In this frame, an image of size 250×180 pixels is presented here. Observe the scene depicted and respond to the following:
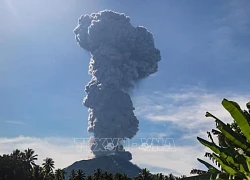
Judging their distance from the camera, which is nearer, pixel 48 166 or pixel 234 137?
A: pixel 234 137

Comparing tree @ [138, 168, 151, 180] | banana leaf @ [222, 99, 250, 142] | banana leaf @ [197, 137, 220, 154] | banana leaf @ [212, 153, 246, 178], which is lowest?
banana leaf @ [212, 153, 246, 178]

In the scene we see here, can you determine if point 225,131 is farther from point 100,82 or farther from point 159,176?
point 100,82

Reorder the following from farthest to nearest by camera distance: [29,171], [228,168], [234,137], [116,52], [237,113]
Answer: [116,52] → [29,171] → [234,137] → [228,168] → [237,113]

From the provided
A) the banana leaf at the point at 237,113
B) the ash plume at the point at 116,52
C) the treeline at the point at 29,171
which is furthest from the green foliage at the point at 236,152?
the ash plume at the point at 116,52

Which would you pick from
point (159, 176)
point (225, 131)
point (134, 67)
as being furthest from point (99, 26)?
point (225, 131)

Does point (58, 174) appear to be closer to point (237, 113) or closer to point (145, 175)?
point (145, 175)

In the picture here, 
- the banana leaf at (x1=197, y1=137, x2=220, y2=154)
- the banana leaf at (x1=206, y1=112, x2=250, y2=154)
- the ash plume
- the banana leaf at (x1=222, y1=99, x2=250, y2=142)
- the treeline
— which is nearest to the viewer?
the banana leaf at (x1=222, y1=99, x2=250, y2=142)

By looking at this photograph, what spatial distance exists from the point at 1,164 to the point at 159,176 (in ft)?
133

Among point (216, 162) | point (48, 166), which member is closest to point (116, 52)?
point (48, 166)

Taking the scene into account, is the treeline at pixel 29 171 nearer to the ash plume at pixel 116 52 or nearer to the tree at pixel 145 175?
the tree at pixel 145 175

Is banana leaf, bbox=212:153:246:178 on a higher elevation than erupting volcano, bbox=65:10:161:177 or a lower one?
lower

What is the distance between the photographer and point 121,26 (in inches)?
7490

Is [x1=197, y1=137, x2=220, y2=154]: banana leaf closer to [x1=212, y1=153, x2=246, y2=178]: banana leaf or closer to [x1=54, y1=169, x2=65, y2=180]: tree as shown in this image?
[x1=212, y1=153, x2=246, y2=178]: banana leaf

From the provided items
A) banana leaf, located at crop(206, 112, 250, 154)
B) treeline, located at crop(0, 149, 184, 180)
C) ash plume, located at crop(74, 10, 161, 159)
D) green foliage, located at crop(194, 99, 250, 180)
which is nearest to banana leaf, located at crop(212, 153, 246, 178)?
green foliage, located at crop(194, 99, 250, 180)
